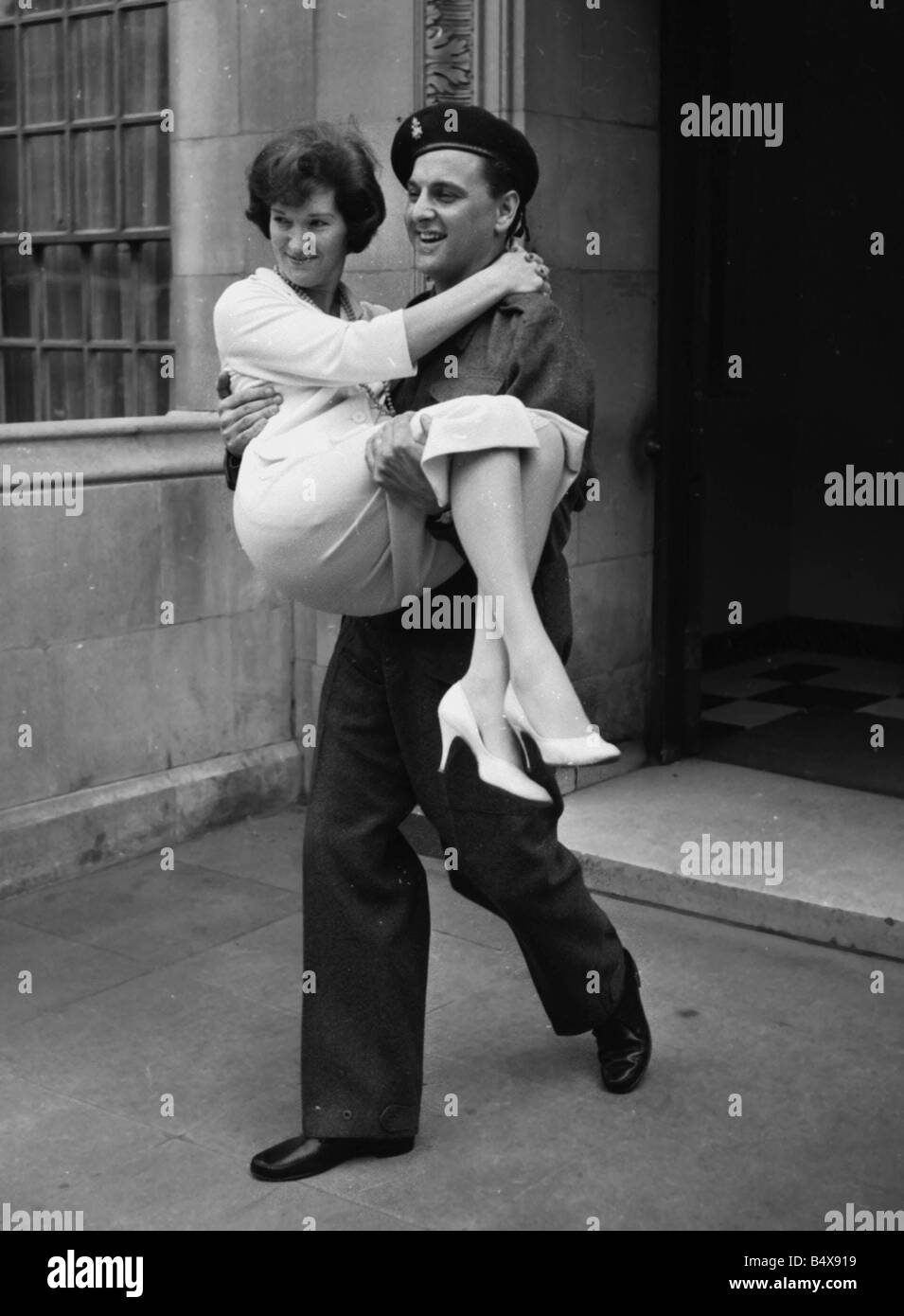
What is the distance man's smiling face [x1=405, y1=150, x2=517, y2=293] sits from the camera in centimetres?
344

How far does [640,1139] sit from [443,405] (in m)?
1.75

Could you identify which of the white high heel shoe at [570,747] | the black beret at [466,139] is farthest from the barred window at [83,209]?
the white high heel shoe at [570,747]

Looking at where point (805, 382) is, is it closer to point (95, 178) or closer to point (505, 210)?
point (95, 178)

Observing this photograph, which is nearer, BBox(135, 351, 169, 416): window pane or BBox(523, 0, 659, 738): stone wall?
BBox(523, 0, 659, 738): stone wall

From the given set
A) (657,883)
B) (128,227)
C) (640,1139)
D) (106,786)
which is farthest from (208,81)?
(640,1139)

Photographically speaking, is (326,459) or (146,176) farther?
(146,176)

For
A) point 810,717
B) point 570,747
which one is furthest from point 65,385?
point 570,747

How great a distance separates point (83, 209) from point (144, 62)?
2.32ft

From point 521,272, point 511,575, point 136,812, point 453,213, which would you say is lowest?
point 136,812

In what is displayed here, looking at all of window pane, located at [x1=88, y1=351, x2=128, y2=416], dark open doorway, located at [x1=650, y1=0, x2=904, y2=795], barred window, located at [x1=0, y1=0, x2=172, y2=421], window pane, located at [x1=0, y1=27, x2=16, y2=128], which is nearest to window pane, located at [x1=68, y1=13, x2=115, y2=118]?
barred window, located at [x1=0, y1=0, x2=172, y2=421]

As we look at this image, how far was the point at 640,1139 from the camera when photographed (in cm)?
396

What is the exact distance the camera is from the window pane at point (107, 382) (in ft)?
24.7

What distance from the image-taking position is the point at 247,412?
A: 140 inches

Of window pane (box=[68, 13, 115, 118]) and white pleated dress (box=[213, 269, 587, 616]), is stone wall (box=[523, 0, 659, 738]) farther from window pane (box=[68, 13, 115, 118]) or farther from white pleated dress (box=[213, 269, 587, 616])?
white pleated dress (box=[213, 269, 587, 616])
